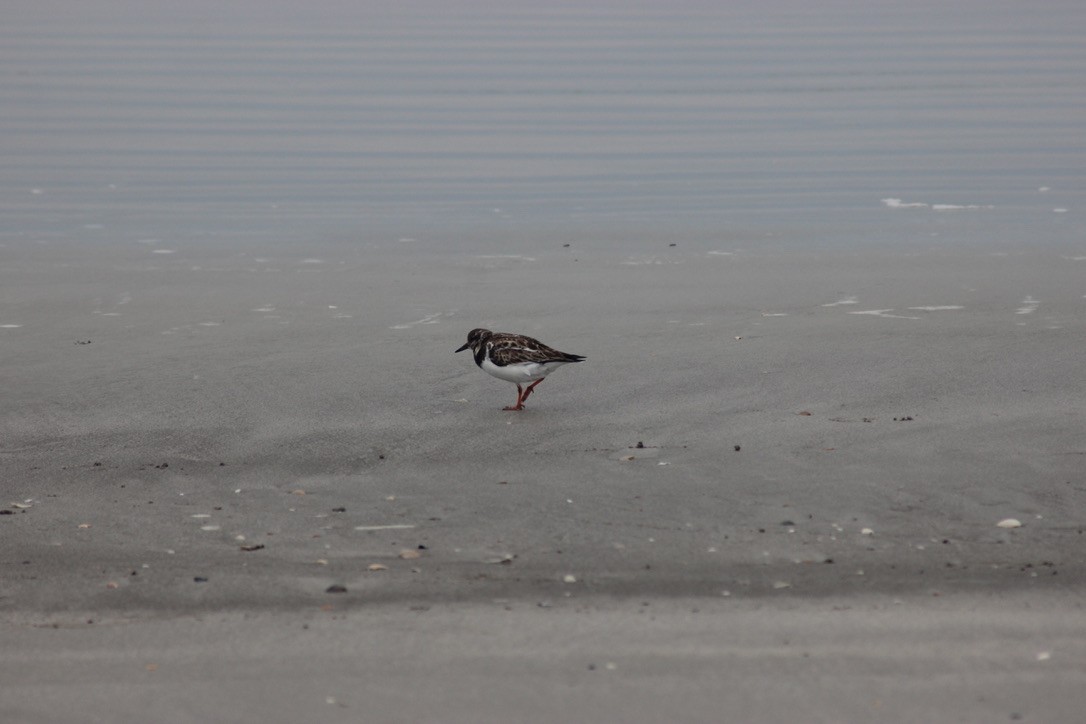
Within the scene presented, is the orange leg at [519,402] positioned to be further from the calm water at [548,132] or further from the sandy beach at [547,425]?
the calm water at [548,132]

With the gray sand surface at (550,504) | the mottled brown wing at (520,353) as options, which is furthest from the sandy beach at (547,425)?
the mottled brown wing at (520,353)

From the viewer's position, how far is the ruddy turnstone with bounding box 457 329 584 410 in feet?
27.6

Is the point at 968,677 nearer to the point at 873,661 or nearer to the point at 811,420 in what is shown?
the point at 873,661

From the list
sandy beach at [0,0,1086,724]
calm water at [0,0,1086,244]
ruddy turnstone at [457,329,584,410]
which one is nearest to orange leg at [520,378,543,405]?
ruddy turnstone at [457,329,584,410]

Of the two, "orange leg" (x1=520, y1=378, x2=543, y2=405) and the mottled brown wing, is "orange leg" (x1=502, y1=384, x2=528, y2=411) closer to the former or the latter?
"orange leg" (x1=520, y1=378, x2=543, y2=405)

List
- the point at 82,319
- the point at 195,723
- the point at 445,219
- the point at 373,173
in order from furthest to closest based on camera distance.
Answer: the point at 373,173 < the point at 445,219 < the point at 82,319 < the point at 195,723

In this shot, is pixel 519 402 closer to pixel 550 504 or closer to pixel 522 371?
pixel 522 371

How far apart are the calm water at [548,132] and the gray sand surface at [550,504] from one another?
11.5ft

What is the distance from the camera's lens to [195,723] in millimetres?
4574

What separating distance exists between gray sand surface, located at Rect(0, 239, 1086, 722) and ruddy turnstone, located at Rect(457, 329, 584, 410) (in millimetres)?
186

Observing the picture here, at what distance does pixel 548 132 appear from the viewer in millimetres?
20625

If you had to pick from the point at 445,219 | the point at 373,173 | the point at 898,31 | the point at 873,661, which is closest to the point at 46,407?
the point at 873,661

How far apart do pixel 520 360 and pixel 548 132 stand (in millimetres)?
12615

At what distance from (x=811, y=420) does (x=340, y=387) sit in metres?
2.76
